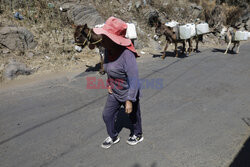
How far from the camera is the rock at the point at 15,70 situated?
6505mm

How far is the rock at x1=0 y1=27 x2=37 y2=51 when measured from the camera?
7770 mm

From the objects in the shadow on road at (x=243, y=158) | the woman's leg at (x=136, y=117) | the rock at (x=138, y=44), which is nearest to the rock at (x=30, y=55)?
the rock at (x=138, y=44)

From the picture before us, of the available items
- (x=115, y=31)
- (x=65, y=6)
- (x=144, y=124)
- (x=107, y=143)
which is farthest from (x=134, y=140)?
(x=65, y=6)

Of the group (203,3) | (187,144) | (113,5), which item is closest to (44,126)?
(187,144)

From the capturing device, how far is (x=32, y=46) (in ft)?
27.6

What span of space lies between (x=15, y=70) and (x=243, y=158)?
22.2 ft

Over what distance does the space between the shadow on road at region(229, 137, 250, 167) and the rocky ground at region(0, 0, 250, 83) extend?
6070mm

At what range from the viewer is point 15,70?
664 centimetres

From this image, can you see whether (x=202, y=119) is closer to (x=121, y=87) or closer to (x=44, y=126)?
(x=121, y=87)

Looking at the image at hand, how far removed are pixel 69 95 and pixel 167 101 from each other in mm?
2626

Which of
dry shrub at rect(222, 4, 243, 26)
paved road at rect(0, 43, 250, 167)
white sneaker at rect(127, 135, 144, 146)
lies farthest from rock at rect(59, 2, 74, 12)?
dry shrub at rect(222, 4, 243, 26)

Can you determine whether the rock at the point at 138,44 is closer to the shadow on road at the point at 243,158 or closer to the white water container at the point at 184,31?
the white water container at the point at 184,31

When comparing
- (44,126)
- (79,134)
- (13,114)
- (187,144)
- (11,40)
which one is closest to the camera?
(187,144)

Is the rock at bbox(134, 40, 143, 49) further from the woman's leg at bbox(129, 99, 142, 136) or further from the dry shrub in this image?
the dry shrub
